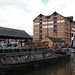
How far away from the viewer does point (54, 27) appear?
72.4 metres

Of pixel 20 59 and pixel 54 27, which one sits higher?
pixel 54 27

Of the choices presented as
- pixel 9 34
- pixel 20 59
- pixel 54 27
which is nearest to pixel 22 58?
pixel 20 59

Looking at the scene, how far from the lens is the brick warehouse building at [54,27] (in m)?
69.7

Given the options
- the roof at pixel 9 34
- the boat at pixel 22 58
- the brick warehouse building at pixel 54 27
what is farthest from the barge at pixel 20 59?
the brick warehouse building at pixel 54 27

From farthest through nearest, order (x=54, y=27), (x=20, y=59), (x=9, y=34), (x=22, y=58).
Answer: (x=54, y=27) < (x=9, y=34) < (x=22, y=58) < (x=20, y=59)

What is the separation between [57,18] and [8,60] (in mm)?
57882

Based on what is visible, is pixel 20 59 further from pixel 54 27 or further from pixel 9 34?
pixel 54 27

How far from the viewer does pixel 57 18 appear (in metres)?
71.0

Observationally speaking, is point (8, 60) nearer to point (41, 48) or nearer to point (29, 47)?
point (29, 47)

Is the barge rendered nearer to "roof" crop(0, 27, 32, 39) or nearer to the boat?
the boat

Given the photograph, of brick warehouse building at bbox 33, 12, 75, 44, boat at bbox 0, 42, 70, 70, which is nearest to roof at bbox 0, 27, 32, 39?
boat at bbox 0, 42, 70, 70

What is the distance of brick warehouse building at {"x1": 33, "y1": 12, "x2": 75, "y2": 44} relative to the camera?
69.7m

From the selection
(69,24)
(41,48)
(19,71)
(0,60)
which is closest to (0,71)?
(0,60)

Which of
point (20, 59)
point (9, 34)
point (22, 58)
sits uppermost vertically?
point (9, 34)
